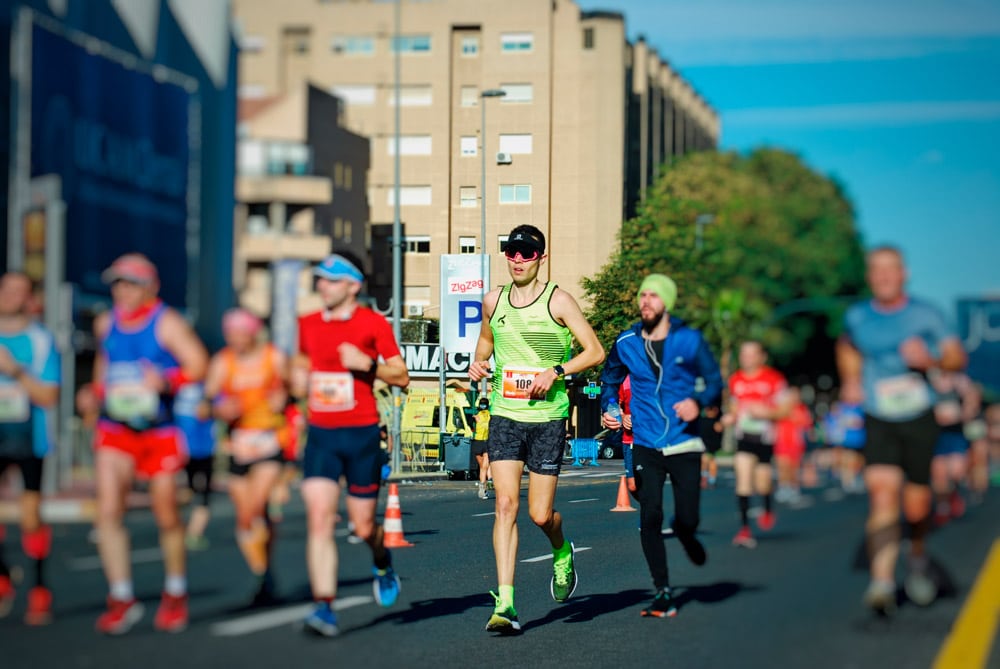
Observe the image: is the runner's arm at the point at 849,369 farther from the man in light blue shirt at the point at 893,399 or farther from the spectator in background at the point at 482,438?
the spectator in background at the point at 482,438

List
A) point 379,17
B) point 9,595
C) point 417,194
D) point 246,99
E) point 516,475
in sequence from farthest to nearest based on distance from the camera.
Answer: point 516,475 < point 417,194 < point 379,17 < point 246,99 < point 9,595

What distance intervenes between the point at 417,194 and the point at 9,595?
2.74 m

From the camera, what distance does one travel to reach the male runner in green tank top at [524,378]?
6805 mm

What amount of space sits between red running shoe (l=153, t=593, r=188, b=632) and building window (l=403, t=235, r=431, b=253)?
2212 mm

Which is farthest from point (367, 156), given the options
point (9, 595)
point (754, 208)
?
point (9, 595)

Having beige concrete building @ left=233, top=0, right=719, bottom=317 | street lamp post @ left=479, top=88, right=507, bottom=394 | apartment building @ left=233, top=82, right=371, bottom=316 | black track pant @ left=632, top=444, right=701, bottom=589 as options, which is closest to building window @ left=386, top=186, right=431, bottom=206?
beige concrete building @ left=233, top=0, right=719, bottom=317

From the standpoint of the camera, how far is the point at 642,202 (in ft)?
24.4

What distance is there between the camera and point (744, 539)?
7.68 metres

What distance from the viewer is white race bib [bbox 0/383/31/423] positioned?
14.4ft

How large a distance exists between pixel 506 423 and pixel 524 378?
215 millimetres

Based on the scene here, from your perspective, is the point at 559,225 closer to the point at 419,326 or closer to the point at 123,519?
the point at 419,326

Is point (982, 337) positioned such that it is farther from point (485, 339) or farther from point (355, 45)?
point (355, 45)

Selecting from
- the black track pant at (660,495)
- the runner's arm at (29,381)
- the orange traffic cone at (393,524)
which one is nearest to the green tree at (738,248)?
the black track pant at (660,495)

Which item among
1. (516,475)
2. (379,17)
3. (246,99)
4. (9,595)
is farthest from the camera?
(516,475)
